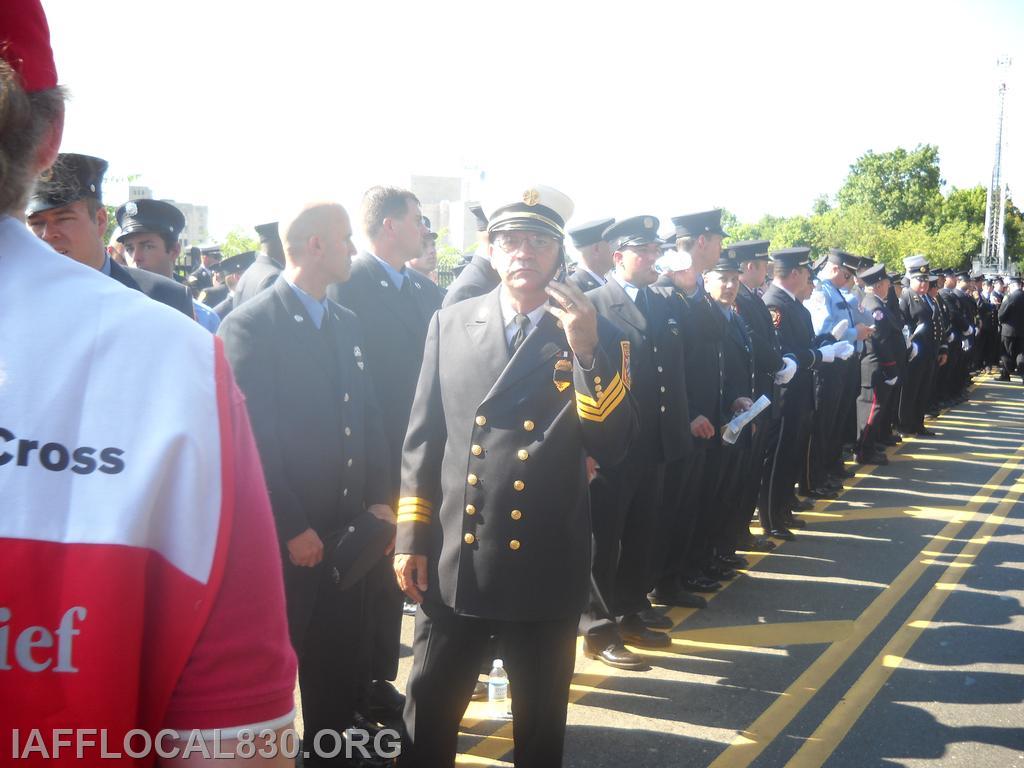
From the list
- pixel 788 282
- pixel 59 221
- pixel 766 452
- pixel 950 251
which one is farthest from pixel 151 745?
pixel 950 251

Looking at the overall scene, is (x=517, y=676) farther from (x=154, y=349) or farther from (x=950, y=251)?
(x=950, y=251)

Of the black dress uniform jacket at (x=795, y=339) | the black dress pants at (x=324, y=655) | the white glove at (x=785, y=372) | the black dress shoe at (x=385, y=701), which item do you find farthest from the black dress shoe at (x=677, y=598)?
the black dress pants at (x=324, y=655)

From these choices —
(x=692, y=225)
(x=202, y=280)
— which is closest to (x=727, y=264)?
(x=692, y=225)

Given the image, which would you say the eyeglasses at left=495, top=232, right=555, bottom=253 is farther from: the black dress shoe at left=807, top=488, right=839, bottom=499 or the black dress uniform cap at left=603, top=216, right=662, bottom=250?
the black dress shoe at left=807, top=488, right=839, bottom=499

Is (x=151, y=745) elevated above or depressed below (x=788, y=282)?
below

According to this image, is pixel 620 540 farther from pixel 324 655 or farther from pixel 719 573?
pixel 324 655

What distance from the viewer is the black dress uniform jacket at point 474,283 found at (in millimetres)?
5040

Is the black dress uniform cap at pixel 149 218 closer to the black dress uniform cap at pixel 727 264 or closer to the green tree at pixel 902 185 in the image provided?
the black dress uniform cap at pixel 727 264

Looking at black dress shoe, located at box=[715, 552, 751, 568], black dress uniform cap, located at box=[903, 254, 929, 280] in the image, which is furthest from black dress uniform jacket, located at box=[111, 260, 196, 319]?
black dress uniform cap, located at box=[903, 254, 929, 280]

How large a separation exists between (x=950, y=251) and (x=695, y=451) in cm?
5742

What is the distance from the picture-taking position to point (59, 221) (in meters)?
3.90

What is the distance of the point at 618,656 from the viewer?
5.18 meters

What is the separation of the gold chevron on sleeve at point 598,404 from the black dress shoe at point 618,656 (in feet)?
7.93
